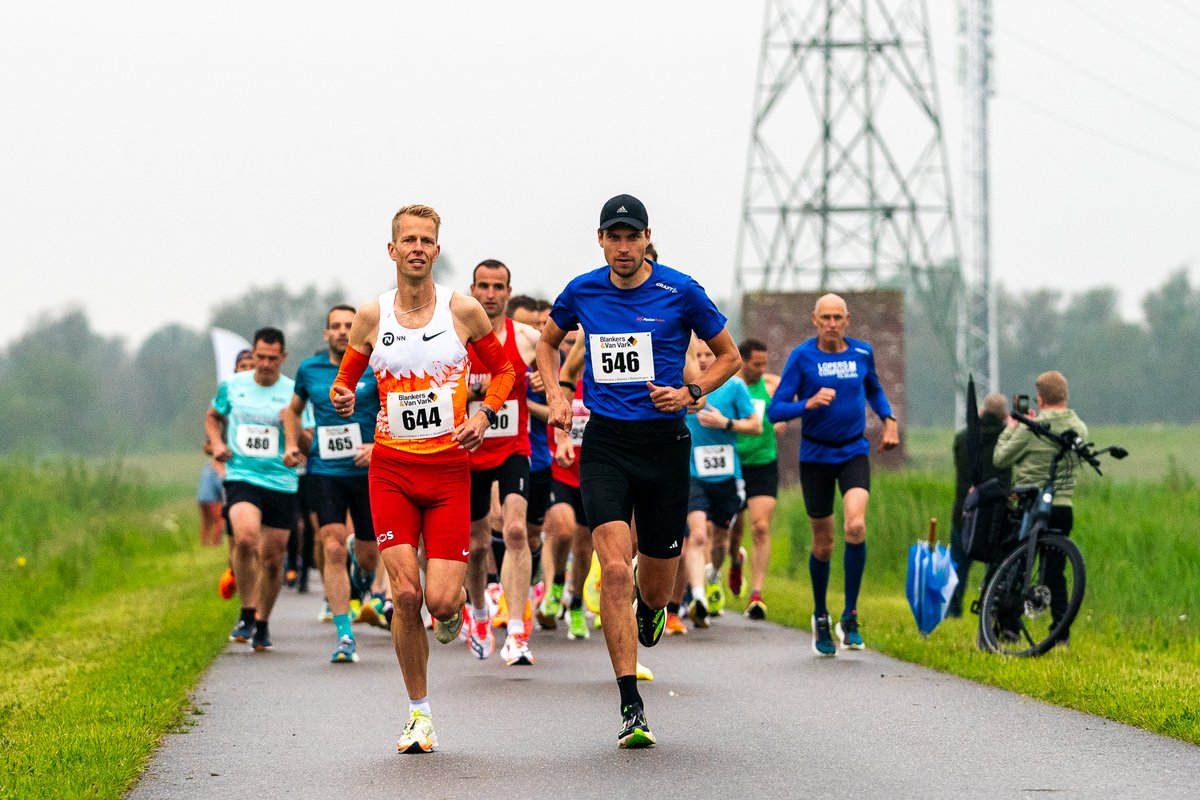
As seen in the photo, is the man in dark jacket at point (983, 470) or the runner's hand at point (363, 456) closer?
the runner's hand at point (363, 456)

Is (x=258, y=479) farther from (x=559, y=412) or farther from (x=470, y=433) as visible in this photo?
(x=470, y=433)

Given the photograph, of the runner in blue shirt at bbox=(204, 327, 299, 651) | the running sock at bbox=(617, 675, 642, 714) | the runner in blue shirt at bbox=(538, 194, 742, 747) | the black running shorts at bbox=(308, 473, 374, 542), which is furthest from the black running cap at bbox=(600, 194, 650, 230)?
the runner in blue shirt at bbox=(204, 327, 299, 651)

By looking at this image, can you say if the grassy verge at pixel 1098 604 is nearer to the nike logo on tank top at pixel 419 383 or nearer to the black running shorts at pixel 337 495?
the nike logo on tank top at pixel 419 383

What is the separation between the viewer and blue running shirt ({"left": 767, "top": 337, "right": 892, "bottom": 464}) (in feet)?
39.6

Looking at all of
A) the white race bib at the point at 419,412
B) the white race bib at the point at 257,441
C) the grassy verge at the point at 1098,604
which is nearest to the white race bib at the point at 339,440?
the white race bib at the point at 257,441

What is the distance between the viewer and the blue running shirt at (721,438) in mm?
14727

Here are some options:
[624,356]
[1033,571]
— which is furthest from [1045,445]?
[624,356]

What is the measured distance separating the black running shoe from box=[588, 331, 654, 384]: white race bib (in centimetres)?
147

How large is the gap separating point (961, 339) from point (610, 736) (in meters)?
38.4

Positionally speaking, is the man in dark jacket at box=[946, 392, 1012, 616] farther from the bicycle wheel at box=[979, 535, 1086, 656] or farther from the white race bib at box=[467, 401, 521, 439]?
the white race bib at box=[467, 401, 521, 439]

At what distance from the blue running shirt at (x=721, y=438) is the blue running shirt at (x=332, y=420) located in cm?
342

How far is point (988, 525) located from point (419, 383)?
5224 mm

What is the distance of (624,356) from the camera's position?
27.0 ft

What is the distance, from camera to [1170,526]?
16094 mm
